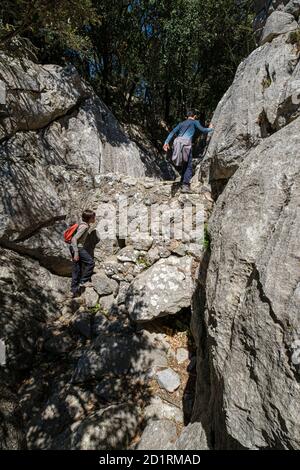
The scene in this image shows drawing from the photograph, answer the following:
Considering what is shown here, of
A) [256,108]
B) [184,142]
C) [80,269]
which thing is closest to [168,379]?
[80,269]

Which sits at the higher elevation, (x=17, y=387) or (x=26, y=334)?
(x=26, y=334)

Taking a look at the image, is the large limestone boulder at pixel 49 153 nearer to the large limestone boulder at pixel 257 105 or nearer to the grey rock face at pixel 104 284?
the grey rock face at pixel 104 284

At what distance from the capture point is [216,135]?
8.91 metres

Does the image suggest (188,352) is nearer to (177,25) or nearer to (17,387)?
(17,387)

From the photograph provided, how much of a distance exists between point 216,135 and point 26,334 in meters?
7.72

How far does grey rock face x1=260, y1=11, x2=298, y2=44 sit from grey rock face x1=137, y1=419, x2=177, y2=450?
36.3ft

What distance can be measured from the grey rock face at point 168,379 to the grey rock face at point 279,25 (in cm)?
1030

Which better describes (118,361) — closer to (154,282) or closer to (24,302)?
(154,282)

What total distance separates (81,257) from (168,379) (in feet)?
13.0

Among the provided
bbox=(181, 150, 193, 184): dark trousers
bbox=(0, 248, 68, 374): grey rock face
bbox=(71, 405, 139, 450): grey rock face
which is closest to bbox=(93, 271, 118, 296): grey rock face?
bbox=(0, 248, 68, 374): grey rock face

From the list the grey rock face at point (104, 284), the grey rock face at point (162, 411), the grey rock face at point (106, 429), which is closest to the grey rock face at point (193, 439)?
the grey rock face at point (162, 411)

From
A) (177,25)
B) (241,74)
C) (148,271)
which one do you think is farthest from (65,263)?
(177,25)

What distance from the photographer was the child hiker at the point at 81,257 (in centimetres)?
780

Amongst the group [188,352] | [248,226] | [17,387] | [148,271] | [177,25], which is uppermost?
[177,25]
